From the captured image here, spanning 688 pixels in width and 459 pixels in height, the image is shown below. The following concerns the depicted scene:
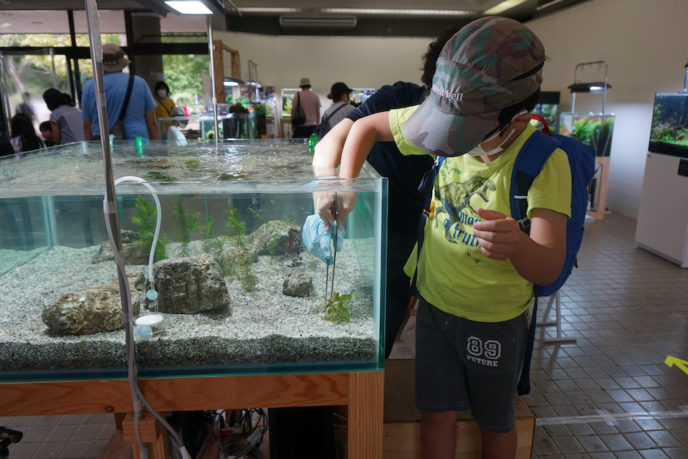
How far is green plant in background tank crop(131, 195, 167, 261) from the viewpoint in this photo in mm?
1165

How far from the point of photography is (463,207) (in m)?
1.35

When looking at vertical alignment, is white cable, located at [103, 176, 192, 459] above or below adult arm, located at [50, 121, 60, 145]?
below

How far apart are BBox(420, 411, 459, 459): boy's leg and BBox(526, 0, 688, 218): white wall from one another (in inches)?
273

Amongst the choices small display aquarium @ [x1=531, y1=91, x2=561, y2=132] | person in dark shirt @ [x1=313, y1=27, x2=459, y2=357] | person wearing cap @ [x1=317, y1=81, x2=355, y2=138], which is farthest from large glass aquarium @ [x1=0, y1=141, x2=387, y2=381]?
small display aquarium @ [x1=531, y1=91, x2=561, y2=132]

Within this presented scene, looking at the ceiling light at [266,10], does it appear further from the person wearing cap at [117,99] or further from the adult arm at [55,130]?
the person wearing cap at [117,99]

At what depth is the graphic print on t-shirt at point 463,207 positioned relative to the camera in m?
1.31

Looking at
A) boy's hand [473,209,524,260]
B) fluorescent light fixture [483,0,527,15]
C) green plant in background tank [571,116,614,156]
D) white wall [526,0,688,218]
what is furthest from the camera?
fluorescent light fixture [483,0,527,15]

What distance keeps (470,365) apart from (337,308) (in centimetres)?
45

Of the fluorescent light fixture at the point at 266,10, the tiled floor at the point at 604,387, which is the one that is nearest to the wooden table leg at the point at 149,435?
the tiled floor at the point at 604,387

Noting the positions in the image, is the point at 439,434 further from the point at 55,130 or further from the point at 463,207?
the point at 55,130

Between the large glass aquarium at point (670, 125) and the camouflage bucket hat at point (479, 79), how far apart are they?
4858 mm

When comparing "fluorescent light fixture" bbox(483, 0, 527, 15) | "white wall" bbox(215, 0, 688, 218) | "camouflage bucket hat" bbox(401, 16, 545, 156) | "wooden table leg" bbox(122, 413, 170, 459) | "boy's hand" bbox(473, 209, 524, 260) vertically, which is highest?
"fluorescent light fixture" bbox(483, 0, 527, 15)

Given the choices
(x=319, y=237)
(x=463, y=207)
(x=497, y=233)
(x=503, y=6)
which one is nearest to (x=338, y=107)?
(x=463, y=207)

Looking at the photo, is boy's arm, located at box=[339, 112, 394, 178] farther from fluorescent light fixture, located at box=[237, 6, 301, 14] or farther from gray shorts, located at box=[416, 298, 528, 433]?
fluorescent light fixture, located at box=[237, 6, 301, 14]
